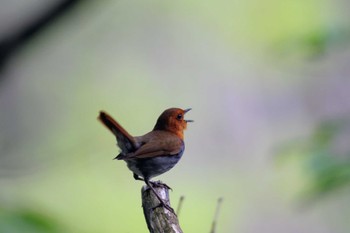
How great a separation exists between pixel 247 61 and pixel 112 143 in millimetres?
3062

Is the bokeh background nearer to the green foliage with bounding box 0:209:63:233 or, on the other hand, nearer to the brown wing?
the brown wing

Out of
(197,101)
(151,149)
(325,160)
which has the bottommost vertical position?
(325,160)

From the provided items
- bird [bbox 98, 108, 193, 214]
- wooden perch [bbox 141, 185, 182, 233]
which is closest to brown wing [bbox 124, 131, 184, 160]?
bird [bbox 98, 108, 193, 214]

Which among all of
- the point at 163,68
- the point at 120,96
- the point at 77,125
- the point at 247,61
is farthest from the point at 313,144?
the point at 247,61

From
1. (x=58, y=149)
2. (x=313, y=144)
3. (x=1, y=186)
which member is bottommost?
(x=1, y=186)

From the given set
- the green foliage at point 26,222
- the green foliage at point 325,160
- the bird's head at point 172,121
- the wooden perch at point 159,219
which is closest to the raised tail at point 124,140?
the bird's head at point 172,121

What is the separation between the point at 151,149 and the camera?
3.05m

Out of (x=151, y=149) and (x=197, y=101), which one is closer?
(x=151, y=149)

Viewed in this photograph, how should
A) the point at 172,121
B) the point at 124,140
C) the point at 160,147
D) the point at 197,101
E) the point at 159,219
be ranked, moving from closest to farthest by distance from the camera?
the point at 159,219
the point at 124,140
the point at 160,147
the point at 172,121
the point at 197,101

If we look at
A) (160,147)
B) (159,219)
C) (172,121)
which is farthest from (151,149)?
(159,219)

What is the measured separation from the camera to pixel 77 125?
6406 mm

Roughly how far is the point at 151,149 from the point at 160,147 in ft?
0.23

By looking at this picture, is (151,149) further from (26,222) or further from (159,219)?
(26,222)

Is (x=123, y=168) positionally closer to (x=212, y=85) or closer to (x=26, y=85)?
(x=26, y=85)
